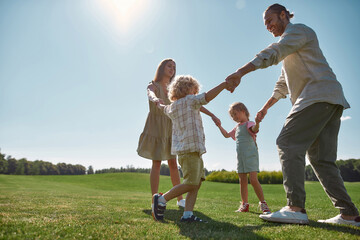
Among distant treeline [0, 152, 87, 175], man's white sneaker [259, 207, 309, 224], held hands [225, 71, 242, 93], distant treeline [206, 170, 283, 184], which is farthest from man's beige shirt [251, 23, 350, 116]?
distant treeline [0, 152, 87, 175]

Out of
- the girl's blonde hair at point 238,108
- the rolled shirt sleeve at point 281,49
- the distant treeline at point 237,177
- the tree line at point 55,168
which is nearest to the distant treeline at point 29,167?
the tree line at point 55,168

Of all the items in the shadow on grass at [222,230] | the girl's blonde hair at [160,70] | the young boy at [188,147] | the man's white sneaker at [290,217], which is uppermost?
the girl's blonde hair at [160,70]

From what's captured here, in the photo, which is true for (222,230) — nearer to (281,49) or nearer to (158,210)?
(158,210)

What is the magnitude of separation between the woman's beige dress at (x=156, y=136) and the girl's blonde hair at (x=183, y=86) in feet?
4.21

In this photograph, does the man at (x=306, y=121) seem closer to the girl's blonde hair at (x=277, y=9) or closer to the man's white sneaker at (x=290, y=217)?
the man's white sneaker at (x=290, y=217)

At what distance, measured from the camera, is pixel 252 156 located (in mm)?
4453

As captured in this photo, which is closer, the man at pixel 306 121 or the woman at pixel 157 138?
the man at pixel 306 121

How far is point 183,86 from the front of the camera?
10.9 feet

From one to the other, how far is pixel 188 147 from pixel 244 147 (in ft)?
5.98

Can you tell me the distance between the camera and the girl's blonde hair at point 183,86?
3.32 meters

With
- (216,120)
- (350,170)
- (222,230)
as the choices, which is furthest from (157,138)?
(350,170)

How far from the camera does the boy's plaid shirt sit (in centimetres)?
304

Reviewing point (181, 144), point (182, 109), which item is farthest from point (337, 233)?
point (182, 109)

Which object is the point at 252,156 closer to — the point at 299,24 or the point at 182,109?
the point at 182,109
